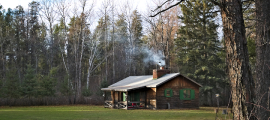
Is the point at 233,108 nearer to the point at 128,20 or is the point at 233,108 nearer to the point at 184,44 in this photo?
the point at 184,44

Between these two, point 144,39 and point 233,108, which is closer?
point 233,108

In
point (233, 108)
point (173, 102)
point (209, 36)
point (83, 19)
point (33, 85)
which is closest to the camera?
point (233, 108)

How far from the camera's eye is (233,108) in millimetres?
5199

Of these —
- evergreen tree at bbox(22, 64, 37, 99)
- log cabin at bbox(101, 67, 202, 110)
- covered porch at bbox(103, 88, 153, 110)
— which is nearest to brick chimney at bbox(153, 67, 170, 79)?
log cabin at bbox(101, 67, 202, 110)

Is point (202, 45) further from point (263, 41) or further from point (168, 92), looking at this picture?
point (263, 41)

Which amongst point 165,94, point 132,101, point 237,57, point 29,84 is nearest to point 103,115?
point 132,101

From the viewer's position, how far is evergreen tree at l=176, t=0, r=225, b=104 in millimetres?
30875

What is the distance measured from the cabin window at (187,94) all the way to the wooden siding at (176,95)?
277 mm

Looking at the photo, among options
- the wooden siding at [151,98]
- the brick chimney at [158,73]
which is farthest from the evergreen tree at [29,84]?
the brick chimney at [158,73]

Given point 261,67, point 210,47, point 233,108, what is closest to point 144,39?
point 210,47

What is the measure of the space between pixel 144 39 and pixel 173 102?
69.0 feet

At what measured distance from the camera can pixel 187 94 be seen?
25188 millimetres

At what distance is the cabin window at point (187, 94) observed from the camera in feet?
81.6

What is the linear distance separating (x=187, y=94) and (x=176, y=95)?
1189 millimetres
